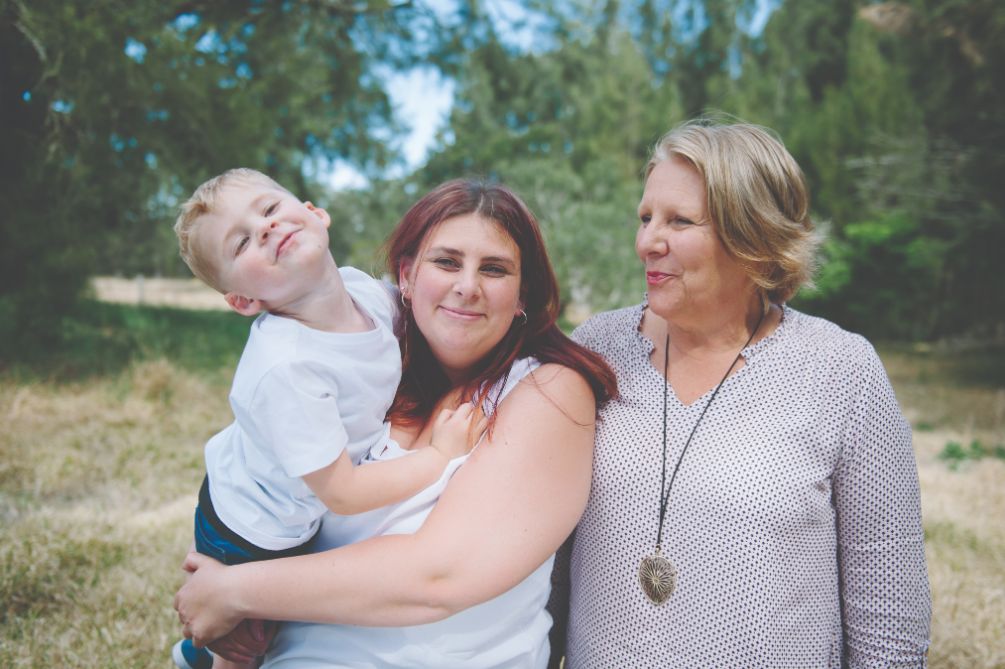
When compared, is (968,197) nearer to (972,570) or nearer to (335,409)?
(972,570)

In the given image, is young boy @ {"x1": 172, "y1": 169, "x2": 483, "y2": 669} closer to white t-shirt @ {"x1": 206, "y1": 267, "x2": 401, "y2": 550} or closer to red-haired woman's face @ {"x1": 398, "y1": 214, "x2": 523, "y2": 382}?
white t-shirt @ {"x1": 206, "y1": 267, "x2": 401, "y2": 550}

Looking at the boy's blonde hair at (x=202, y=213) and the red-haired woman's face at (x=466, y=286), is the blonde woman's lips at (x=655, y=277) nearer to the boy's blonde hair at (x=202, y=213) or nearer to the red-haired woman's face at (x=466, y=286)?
the red-haired woman's face at (x=466, y=286)

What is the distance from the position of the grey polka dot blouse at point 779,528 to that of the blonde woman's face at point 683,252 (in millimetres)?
214

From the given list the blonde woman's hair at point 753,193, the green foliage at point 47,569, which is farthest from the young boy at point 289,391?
the green foliage at point 47,569

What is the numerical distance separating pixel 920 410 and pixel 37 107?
9422 mm

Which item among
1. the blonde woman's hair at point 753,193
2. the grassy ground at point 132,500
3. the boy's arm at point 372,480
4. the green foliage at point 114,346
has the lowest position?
the green foliage at point 114,346

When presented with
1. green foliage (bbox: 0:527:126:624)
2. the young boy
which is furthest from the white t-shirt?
green foliage (bbox: 0:527:126:624)

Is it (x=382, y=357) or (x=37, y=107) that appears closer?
(x=382, y=357)

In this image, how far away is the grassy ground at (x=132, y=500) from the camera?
2.84 metres

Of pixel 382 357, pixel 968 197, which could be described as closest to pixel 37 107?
pixel 382 357

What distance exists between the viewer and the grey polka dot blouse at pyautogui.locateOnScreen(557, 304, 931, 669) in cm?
170

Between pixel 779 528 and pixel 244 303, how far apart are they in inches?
54.1

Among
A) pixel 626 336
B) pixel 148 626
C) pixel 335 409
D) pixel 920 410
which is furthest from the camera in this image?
pixel 920 410

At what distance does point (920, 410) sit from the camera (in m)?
8.04
